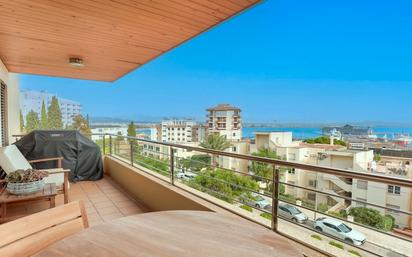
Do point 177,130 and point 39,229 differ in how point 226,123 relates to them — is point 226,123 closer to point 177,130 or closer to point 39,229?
point 177,130

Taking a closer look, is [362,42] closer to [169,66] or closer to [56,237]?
[169,66]

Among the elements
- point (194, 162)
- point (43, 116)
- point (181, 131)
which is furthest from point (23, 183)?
point (43, 116)

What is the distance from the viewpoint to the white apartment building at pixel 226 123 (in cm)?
886

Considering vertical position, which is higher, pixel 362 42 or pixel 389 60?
pixel 362 42

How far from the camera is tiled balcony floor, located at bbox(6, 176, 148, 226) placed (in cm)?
311

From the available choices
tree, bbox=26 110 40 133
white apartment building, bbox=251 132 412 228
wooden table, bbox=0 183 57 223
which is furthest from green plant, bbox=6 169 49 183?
tree, bbox=26 110 40 133

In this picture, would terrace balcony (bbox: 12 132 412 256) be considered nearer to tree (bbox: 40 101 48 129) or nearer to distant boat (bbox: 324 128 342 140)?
distant boat (bbox: 324 128 342 140)

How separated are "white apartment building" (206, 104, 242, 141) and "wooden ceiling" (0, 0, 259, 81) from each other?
5323 mm

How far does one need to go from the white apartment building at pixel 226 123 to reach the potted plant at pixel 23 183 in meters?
6.43

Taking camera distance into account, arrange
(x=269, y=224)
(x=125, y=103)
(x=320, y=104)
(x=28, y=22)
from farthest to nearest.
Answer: (x=125, y=103) → (x=320, y=104) → (x=28, y=22) → (x=269, y=224)

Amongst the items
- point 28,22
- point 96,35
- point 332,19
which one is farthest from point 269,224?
point 332,19

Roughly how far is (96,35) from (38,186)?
1845mm

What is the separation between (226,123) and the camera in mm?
9477

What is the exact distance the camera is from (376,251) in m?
1.40
